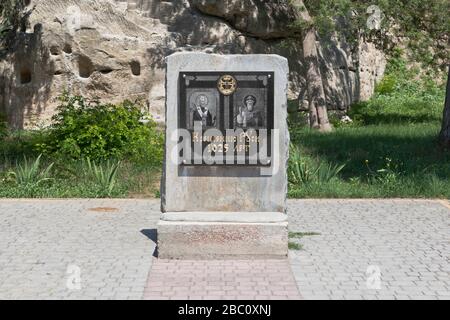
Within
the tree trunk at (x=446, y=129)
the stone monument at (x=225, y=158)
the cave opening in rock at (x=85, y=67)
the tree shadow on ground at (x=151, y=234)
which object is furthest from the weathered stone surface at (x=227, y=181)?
the cave opening in rock at (x=85, y=67)

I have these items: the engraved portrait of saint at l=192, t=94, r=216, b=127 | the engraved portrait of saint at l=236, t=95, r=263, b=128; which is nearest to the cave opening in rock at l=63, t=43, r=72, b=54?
the engraved portrait of saint at l=192, t=94, r=216, b=127

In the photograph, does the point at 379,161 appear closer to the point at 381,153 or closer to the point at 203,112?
the point at 381,153

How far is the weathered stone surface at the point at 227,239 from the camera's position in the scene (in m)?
7.67

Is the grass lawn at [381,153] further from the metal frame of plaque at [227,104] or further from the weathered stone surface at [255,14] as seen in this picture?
the metal frame of plaque at [227,104]

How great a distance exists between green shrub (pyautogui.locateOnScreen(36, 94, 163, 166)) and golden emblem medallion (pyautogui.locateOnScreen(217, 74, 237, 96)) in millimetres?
6465

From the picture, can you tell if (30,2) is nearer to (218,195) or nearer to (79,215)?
(79,215)

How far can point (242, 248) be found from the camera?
7688mm

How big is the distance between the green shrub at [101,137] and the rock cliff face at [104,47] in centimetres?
402

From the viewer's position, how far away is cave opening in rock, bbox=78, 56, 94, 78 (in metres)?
19.4

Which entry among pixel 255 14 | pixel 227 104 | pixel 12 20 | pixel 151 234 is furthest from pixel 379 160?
pixel 12 20

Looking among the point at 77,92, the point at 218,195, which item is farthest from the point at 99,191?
the point at 77,92

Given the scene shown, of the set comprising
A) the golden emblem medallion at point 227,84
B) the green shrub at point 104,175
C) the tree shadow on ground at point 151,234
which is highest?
the golden emblem medallion at point 227,84

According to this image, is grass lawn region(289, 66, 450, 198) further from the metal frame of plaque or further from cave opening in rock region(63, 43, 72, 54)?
cave opening in rock region(63, 43, 72, 54)

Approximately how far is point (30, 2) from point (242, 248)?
15145 mm
